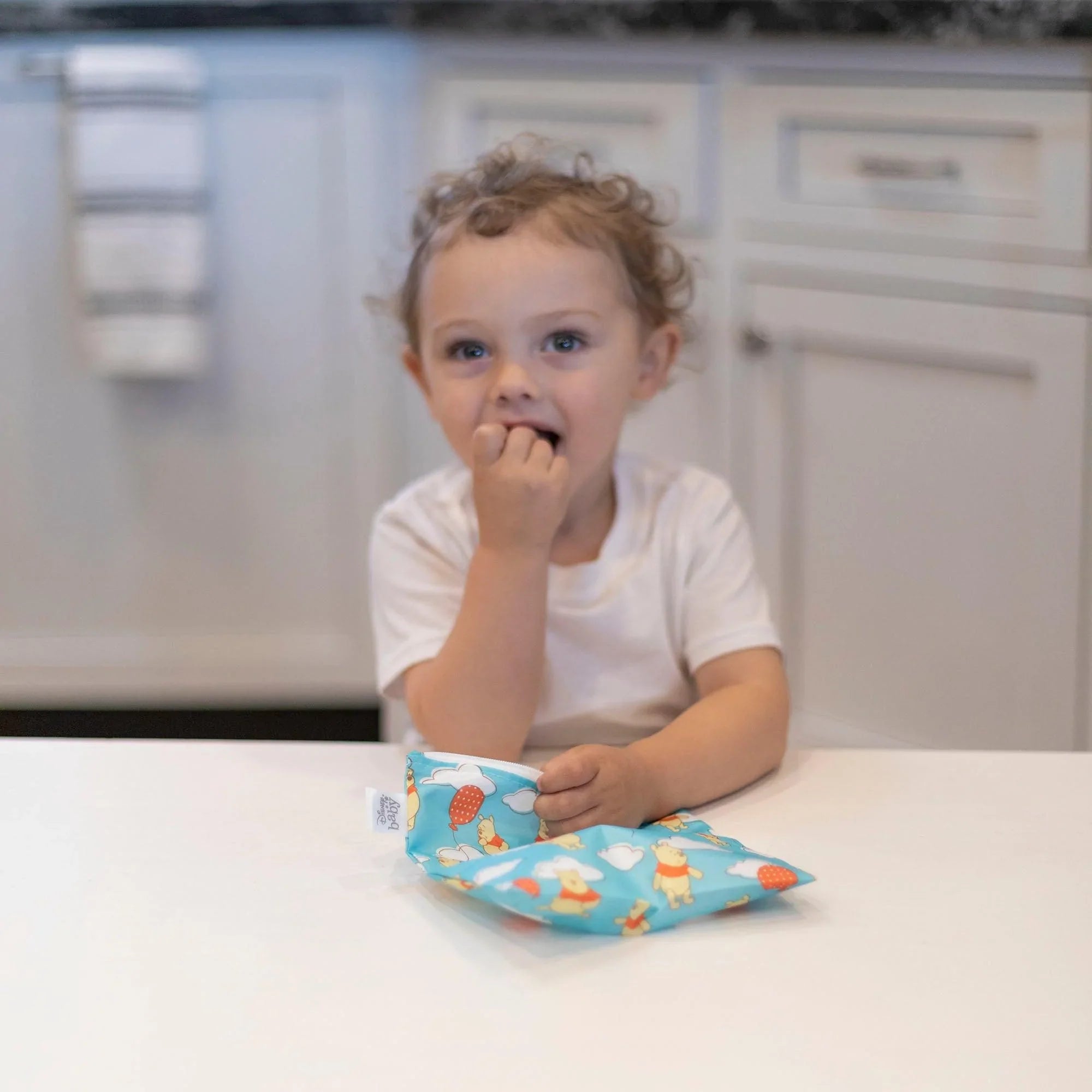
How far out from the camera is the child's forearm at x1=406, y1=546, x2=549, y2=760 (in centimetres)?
89

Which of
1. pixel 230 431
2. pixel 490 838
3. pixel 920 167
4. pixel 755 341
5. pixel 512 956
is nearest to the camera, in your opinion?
pixel 512 956

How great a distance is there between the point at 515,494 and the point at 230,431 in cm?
117

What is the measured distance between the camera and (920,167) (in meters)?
1.60

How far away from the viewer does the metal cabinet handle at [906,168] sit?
159cm

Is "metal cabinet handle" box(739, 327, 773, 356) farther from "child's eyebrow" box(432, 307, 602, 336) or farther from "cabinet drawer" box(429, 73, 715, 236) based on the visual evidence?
"child's eyebrow" box(432, 307, 602, 336)

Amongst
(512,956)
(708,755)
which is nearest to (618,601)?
(708,755)

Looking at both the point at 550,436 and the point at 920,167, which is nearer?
the point at 550,436

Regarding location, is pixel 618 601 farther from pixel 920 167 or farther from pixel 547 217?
pixel 920 167

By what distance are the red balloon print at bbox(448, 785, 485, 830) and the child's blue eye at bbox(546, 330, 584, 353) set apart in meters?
0.44

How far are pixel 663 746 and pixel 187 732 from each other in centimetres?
159

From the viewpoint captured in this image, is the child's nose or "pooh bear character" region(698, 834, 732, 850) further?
the child's nose

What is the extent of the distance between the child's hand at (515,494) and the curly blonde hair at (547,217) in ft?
0.52

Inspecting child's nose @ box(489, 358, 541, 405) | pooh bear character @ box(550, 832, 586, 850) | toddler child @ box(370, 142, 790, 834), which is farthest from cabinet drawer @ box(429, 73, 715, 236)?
pooh bear character @ box(550, 832, 586, 850)

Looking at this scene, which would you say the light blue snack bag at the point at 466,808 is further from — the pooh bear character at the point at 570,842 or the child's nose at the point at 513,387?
the child's nose at the point at 513,387
